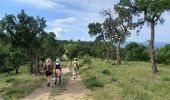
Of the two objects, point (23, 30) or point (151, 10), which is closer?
point (151, 10)

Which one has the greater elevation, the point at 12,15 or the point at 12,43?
the point at 12,15

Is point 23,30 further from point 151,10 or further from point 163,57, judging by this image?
point 163,57

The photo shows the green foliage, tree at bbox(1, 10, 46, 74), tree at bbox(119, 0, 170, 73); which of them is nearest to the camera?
tree at bbox(119, 0, 170, 73)

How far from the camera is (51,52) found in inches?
4021

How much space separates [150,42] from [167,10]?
4.29m

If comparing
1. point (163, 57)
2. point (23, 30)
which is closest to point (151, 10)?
point (23, 30)

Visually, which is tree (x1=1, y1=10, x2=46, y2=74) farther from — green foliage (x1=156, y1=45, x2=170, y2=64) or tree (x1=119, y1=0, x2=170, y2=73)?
green foliage (x1=156, y1=45, x2=170, y2=64)

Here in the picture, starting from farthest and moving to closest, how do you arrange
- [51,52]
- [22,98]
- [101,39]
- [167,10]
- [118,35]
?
1. [51,52]
2. [101,39]
3. [118,35]
4. [167,10]
5. [22,98]

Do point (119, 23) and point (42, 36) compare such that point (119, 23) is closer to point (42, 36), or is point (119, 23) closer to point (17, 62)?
point (42, 36)

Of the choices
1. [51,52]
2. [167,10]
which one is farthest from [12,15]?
[51,52]

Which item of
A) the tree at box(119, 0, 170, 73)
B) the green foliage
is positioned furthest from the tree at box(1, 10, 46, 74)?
the green foliage

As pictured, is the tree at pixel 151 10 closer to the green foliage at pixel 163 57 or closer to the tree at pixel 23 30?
the tree at pixel 23 30

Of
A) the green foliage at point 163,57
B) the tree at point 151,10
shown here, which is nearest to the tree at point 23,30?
the tree at point 151,10

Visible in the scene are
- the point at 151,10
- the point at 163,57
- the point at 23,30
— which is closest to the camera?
the point at 151,10
